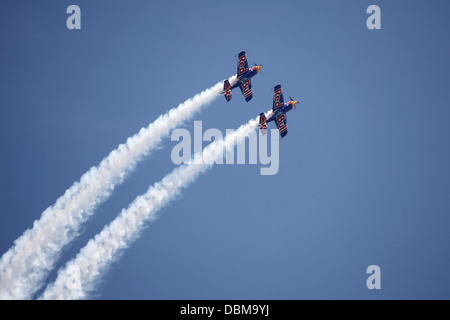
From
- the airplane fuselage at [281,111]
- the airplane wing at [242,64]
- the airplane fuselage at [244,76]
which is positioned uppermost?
the airplane wing at [242,64]

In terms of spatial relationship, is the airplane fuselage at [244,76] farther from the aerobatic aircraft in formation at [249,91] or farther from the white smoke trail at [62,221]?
the white smoke trail at [62,221]

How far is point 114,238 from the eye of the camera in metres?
46.9

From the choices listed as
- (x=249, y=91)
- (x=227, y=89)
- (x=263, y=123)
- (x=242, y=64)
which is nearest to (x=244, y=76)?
(x=242, y=64)

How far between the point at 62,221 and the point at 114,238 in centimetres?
563

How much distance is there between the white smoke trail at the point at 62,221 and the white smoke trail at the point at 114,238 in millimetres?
3063

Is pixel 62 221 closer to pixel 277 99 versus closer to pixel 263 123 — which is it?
pixel 263 123

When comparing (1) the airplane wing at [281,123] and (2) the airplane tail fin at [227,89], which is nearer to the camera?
(2) the airplane tail fin at [227,89]

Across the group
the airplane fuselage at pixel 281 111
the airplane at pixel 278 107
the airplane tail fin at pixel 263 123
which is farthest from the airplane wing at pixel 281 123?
the airplane tail fin at pixel 263 123

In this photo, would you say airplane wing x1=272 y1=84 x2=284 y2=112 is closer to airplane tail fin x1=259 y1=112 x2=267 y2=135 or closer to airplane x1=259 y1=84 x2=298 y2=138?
airplane x1=259 y1=84 x2=298 y2=138

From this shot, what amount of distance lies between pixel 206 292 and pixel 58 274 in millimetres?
83028

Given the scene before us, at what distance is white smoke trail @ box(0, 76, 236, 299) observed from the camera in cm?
4491

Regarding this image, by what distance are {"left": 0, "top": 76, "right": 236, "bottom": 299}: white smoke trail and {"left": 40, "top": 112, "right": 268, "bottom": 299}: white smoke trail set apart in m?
3.06

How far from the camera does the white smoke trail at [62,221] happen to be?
44906mm
